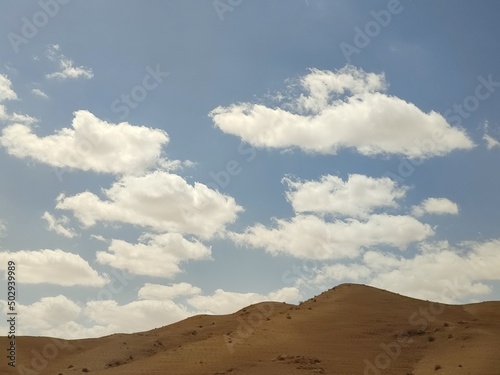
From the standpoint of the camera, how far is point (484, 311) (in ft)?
158

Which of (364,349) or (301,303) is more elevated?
(301,303)

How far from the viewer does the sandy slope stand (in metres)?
31.9

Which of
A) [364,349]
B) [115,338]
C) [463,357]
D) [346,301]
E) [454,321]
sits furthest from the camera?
[115,338]

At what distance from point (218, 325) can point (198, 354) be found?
1375 cm

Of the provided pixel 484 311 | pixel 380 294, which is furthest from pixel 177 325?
pixel 484 311

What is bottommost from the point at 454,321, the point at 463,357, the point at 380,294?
the point at 463,357

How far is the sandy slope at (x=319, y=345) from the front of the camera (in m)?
31.9

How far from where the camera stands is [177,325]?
176 feet

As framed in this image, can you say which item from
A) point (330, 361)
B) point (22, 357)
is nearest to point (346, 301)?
point (330, 361)

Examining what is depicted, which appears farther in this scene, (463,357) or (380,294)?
(380,294)

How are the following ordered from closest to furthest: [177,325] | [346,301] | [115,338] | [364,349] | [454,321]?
[364,349] < [454,321] < [346,301] < [115,338] < [177,325]

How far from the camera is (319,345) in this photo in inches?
1373

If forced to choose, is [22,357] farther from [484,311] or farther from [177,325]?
[484,311]

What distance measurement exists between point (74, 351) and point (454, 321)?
29068 millimetres
